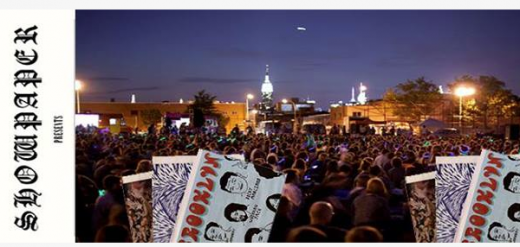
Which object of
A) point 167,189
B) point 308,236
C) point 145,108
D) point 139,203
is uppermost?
point 145,108

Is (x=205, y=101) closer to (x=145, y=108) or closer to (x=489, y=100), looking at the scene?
(x=145, y=108)

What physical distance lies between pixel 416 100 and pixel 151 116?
29311 millimetres

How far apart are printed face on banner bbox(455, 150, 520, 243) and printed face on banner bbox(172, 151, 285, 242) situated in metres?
2.11

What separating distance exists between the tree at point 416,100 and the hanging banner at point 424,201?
46.3m

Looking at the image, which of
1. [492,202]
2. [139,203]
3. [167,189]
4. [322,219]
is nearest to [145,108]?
[139,203]

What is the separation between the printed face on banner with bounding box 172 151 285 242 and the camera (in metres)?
5.52

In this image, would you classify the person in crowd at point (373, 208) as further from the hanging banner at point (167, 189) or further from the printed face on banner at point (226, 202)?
the hanging banner at point (167, 189)

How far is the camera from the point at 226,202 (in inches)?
223

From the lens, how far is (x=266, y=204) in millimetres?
5746

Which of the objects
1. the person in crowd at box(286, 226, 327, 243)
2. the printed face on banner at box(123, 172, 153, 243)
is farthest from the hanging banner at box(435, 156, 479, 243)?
the printed face on banner at box(123, 172, 153, 243)

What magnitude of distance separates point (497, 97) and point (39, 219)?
164 ft

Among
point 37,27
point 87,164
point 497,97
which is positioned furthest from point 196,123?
point 497,97

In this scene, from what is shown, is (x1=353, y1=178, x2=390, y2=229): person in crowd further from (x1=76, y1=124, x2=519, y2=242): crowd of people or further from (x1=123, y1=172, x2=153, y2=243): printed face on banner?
(x1=123, y1=172, x2=153, y2=243): printed face on banner

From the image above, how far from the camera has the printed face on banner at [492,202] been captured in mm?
6027
